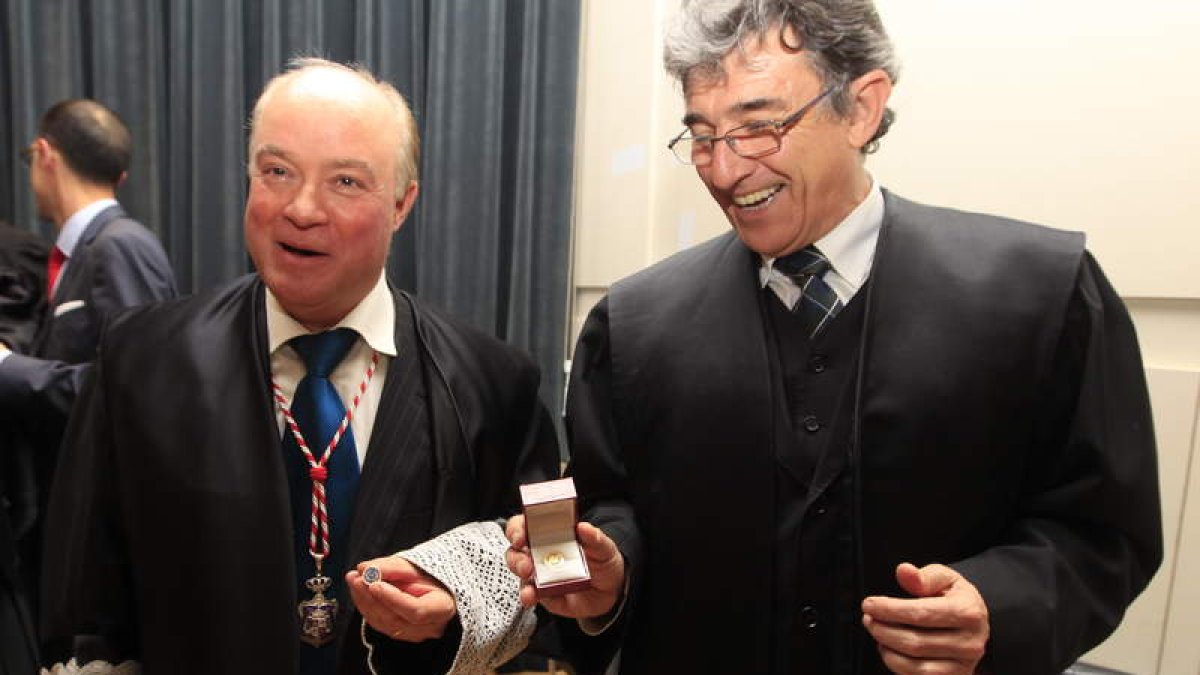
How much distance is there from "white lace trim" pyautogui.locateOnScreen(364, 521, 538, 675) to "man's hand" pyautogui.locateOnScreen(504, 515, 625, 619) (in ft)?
0.40

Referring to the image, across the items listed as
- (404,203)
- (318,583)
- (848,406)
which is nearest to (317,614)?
(318,583)

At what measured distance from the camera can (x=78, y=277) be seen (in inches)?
80.8

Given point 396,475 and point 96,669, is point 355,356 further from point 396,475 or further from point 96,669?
point 96,669

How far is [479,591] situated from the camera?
112cm

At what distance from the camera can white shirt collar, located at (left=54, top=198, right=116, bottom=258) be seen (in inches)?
87.4

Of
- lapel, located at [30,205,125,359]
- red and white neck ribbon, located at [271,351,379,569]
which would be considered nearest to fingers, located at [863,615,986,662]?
red and white neck ribbon, located at [271,351,379,569]

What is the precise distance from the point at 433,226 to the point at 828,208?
6.08ft

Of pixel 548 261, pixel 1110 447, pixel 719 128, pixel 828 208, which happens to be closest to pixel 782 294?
pixel 828 208

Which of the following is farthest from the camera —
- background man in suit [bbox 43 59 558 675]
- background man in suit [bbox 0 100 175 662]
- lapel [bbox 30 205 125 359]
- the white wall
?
lapel [bbox 30 205 125 359]

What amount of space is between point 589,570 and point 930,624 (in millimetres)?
405

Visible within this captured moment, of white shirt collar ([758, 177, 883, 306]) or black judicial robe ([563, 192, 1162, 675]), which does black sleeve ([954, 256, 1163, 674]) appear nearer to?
black judicial robe ([563, 192, 1162, 675])

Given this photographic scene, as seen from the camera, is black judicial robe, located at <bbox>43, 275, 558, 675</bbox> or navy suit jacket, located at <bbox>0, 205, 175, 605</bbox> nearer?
black judicial robe, located at <bbox>43, 275, 558, 675</bbox>

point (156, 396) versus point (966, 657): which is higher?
point (156, 396)

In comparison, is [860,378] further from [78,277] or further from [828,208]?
[78,277]
